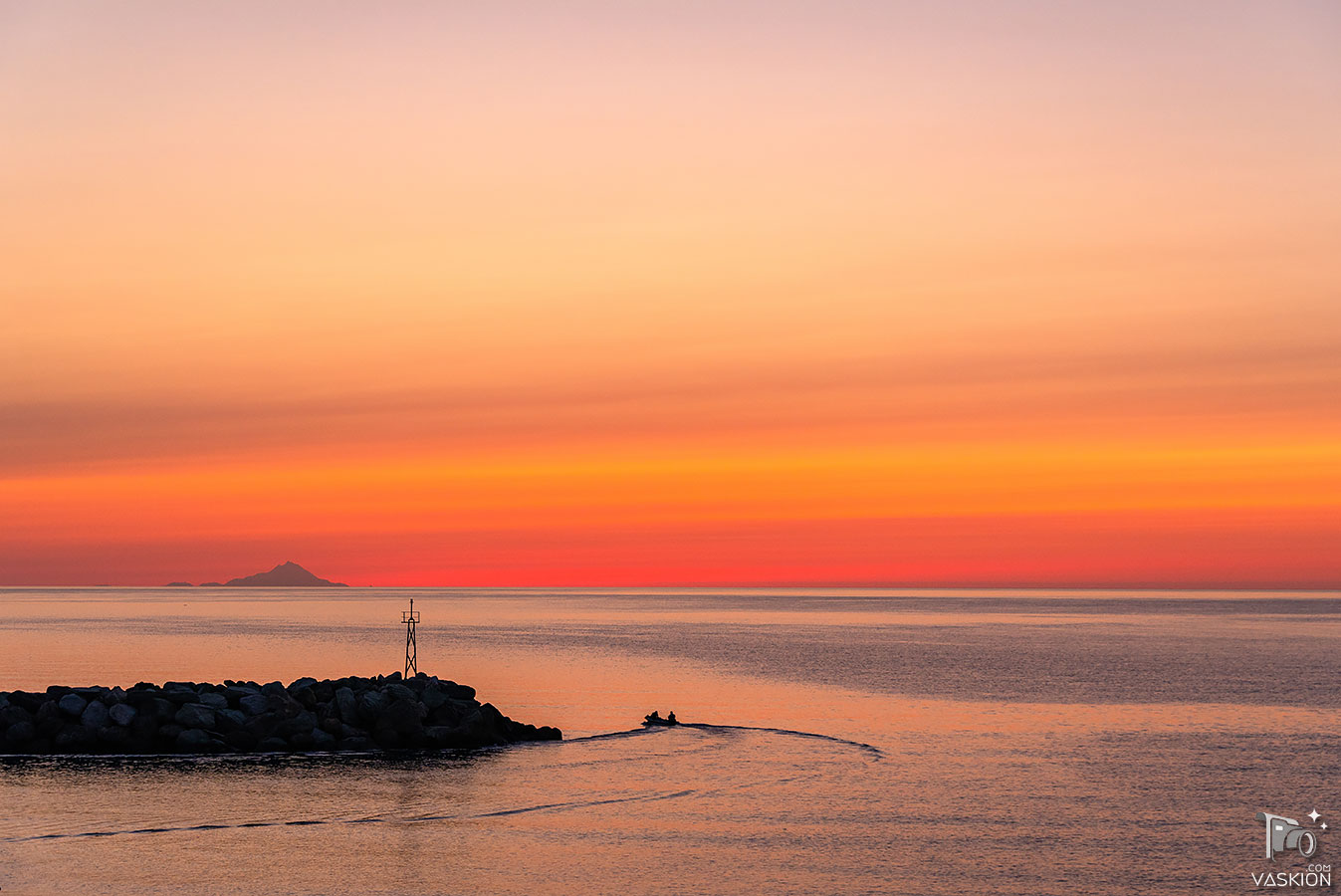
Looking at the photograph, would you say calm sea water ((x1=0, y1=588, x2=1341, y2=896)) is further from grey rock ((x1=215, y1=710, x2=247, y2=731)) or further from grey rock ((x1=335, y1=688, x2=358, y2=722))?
grey rock ((x1=335, y1=688, x2=358, y2=722))

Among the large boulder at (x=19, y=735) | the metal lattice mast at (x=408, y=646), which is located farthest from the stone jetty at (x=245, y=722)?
the metal lattice mast at (x=408, y=646)

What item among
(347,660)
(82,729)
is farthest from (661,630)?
(82,729)

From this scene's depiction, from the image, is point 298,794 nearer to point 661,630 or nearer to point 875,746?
point 875,746

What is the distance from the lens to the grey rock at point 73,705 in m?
46.5

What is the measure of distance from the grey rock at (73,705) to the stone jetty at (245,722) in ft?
0.13

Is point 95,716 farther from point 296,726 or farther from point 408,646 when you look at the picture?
point 408,646

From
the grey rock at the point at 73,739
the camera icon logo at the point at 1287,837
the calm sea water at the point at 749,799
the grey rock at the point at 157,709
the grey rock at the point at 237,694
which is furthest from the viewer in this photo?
the grey rock at the point at 237,694

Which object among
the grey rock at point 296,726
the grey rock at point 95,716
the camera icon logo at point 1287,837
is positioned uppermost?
the grey rock at point 95,716

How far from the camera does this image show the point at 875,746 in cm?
4725

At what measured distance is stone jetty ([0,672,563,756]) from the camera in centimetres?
4534

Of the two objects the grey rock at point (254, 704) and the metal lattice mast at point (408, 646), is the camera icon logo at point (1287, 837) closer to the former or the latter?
the metal lattice mast at point (408, 646)

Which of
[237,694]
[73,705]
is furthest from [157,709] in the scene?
[237,694]

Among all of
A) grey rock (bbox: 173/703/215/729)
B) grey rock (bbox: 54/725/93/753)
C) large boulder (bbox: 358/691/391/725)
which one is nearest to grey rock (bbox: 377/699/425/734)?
large boulder (bbox: 358/691/391/725)

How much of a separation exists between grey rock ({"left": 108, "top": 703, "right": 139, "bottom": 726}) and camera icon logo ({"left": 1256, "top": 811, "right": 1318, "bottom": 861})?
3982 cm
